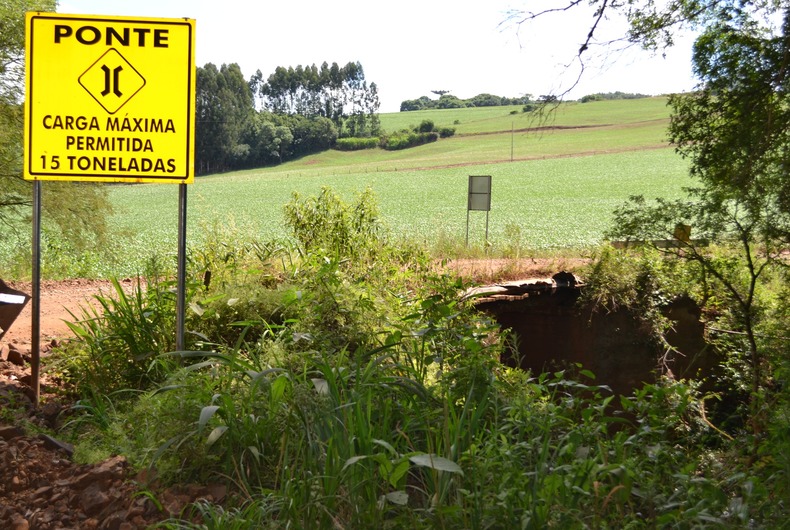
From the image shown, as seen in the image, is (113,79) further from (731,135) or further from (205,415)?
(731,135)

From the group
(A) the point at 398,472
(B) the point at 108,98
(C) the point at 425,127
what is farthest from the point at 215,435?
(C) the point at 425,127

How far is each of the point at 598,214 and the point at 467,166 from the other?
2443 cm

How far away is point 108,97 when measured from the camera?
5.25 metres

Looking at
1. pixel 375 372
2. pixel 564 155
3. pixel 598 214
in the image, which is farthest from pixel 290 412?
pixel 564 155

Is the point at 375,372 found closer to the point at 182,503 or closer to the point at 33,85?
the point at 182,503

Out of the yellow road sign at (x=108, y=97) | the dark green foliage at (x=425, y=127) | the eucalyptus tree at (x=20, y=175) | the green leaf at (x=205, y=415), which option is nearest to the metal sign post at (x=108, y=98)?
the yellow road sign at (x=108, y=97)

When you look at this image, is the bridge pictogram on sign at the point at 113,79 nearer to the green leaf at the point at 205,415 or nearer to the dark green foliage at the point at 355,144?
the green leaf at the point at 205,415

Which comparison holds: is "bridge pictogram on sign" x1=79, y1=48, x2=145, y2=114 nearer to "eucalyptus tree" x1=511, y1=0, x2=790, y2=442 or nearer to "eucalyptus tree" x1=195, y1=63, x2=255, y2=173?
"eucalyptus tree" x1=511, y1=0, x2=790, y2=442

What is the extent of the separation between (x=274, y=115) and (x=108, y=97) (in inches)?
2725

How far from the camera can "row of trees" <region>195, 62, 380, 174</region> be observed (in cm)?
6334

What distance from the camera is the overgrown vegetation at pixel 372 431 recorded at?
10.2ft

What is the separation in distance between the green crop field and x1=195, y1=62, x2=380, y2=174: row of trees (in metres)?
2.12

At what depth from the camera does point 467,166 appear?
5781 centimetres

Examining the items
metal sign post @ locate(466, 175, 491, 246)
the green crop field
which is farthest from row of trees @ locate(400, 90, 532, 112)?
metal sign post @ locate(466, 175, 491, 246)
